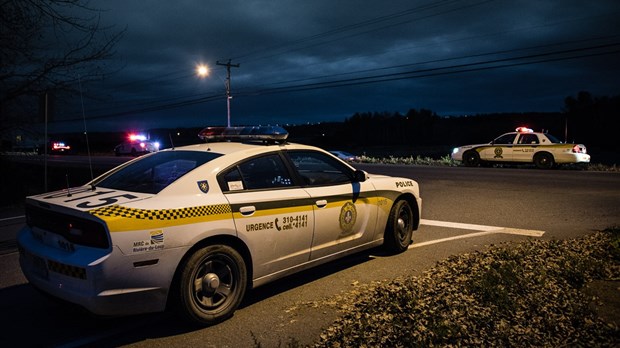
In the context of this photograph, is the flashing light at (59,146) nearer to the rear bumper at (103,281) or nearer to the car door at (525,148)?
the car door at (525,148)

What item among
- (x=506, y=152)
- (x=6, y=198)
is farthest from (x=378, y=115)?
(x=6, y=198)

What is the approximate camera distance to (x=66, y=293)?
3416mm

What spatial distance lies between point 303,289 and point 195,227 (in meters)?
1.58

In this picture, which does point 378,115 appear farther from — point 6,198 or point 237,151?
point 237,151

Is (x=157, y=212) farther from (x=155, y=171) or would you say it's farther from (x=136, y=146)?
(x=136, y=146)

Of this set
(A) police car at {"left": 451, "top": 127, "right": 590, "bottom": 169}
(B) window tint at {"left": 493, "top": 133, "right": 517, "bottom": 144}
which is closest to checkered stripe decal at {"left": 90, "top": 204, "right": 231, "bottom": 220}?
(A) police car at {"left": 451, "top": 127, "right": 590, "bottom": 169}

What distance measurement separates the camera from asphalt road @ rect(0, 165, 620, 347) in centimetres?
364

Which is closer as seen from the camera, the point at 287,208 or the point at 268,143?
the point at 287,208

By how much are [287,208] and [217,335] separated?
1309 millimetres

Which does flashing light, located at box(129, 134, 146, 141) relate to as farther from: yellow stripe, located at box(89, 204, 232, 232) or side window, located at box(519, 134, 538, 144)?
yellow stripe, located at box(89, 204, 232, 232)

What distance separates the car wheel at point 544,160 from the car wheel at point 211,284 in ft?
66.2

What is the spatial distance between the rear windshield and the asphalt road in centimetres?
118

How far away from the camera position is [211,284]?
3.77m

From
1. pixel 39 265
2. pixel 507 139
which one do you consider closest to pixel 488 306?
pixel 39 265
